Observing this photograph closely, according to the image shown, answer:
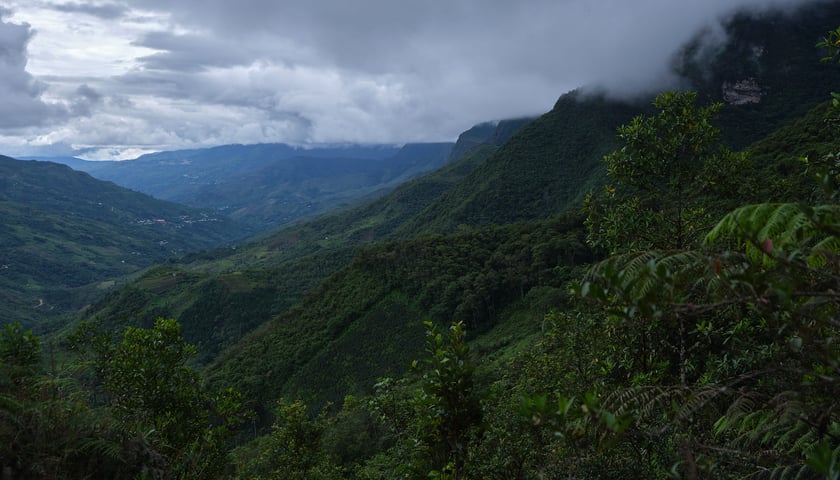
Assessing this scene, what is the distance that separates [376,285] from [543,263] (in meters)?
32.9

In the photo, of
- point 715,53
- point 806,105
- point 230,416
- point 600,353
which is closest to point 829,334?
point 600,353

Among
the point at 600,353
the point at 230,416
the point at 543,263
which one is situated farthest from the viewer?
the point at 543,263

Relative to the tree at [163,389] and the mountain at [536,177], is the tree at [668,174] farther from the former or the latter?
the mountain at [536,177]

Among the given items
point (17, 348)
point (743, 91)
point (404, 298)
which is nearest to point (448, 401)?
point (17, 348)

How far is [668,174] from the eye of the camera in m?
8.05

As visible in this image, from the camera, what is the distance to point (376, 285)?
85.4 m

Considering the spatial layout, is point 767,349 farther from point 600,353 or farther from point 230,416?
point 230,416

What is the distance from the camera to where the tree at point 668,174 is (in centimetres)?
778

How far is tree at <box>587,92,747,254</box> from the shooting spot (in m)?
7.78

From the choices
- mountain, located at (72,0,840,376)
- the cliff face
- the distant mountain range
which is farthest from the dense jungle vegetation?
the cliff face

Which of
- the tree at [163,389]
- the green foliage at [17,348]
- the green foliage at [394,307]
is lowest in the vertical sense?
the green foliage at [394,307]

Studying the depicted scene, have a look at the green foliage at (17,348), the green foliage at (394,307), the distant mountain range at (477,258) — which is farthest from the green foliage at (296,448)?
the green foliage at (394,307)

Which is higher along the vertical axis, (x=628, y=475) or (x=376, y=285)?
(x=628, y=475)

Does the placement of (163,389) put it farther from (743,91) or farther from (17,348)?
(743,91)
